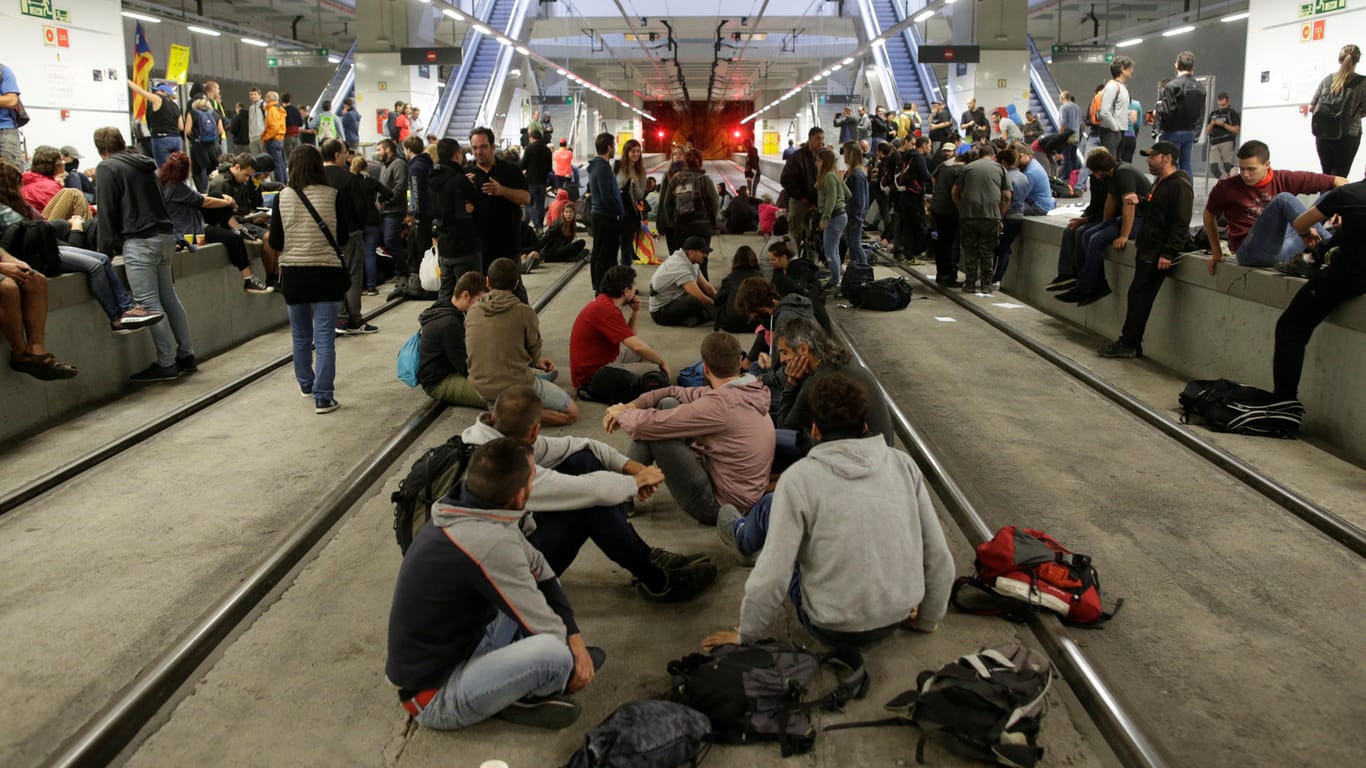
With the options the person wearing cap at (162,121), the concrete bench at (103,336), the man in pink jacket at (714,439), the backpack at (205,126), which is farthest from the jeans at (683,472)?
the backpack at (205,126)

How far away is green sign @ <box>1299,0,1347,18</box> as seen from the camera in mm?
13086

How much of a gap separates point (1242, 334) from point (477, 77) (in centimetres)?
2877

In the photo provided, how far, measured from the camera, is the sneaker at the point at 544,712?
4.15m

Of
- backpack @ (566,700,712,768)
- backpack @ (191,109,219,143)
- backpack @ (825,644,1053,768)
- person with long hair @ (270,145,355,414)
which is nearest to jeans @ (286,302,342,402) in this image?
person with long hair @ (270,145,355,414)

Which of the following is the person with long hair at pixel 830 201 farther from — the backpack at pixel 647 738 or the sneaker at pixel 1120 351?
the backpack at pixel 647 738

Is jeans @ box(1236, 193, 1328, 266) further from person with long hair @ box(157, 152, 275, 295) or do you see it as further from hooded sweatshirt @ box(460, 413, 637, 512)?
person with long hair @ box(157, 152, 275, 295)

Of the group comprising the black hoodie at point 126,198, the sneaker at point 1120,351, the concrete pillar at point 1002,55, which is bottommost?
the sneaker at point 1120,351

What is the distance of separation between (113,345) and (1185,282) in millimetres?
9190

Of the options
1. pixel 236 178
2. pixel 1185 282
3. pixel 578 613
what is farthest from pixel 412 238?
pixel 578 613

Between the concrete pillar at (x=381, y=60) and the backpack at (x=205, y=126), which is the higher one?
the concrete pillar at (x=381, y=60)

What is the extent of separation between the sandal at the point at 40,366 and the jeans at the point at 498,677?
5.41m

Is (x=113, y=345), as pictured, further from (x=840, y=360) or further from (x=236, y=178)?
(x=840, y=360)

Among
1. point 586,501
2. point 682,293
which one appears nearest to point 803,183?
point 682,293

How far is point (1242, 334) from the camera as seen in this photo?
9.02 metres
